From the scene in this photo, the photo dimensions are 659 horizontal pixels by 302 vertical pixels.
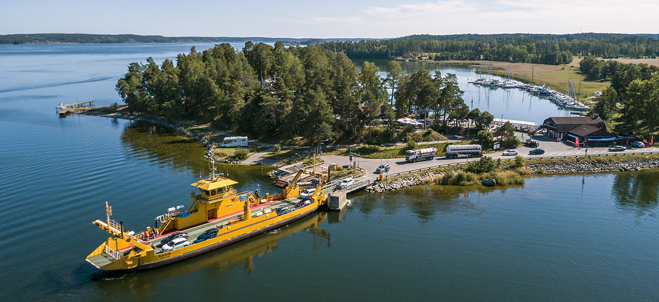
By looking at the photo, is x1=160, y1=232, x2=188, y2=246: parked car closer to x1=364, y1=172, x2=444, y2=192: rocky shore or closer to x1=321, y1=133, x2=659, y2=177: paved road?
Result: x1=364, y1=172, x2=444, y2=192: rocky shore

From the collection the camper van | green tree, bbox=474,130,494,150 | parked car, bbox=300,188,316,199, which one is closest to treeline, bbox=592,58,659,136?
green tree, bbox=474,130,494,150

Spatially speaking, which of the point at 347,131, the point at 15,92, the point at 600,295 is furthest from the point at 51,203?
the point at 15,92

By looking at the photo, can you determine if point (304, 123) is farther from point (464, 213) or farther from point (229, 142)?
point (464, 213)

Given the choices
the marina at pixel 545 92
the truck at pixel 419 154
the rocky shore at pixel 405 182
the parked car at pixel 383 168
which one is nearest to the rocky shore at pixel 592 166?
the rocky shore at pixel 405 182

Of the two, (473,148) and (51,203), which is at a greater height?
(473,148)

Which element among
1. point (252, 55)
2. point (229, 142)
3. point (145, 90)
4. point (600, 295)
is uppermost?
point (252, 55)

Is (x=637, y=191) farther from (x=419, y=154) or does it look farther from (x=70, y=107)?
(x=70, y=107)
